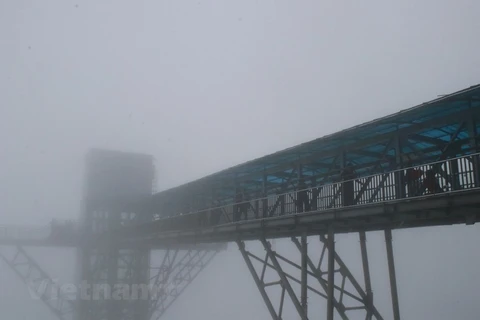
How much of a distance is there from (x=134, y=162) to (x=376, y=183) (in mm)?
29579

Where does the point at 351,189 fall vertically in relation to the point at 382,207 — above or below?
above

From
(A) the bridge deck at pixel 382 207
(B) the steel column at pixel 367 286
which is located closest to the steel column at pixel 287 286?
(A) the bridge deck at pixel 382 207

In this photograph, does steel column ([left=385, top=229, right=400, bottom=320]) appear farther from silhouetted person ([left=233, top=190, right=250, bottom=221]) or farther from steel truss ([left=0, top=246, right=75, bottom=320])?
steel truss ([left=0, top=246, right=75, bottom=320])

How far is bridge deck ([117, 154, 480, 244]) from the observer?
14492 millimetres

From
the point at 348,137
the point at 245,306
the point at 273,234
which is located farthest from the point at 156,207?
the point at 245,306

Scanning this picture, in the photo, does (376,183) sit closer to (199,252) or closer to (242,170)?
(242,170)

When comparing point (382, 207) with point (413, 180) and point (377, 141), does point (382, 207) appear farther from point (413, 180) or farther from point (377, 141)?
point (377, 141)

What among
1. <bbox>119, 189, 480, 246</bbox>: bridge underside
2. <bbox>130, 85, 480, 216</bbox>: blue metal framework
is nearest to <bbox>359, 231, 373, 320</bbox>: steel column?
<bbox>119, 189, 480, 246</bbox>: bridge underside

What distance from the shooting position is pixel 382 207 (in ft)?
52.6

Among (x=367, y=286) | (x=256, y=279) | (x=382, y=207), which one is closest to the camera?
(x=382, y=207)

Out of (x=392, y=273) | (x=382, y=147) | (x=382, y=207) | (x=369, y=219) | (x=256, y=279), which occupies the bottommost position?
(x=256, y=279)

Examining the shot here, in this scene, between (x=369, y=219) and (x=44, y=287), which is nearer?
(x=369, y=219)

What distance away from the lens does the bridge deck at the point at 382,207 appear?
14.5 m

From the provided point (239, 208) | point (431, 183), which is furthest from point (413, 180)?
point (239, 208)
